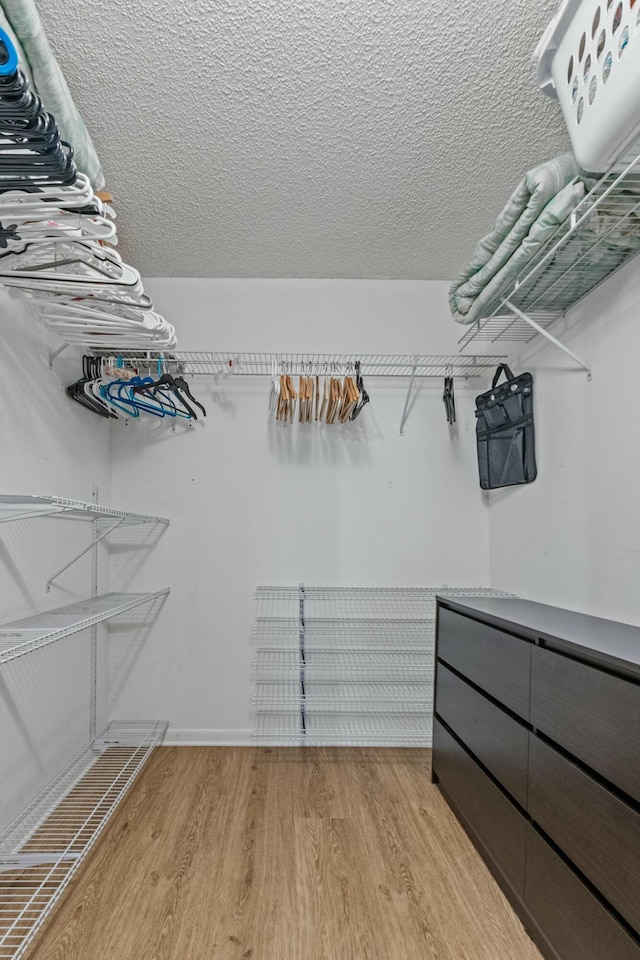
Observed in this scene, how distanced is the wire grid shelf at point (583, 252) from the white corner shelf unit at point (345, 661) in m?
1.45

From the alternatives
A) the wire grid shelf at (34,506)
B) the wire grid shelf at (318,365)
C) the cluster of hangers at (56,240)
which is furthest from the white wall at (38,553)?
the wire grid shelf at (318,365)

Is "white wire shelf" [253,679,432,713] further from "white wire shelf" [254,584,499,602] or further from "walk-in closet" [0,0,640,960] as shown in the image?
"white wire shelf" [254,584,499,602]

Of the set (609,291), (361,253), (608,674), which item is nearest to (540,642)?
(608,674)

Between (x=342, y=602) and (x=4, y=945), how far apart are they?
1.89 meters

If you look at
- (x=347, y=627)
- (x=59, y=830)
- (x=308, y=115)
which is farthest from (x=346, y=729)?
(x=308, y=115)

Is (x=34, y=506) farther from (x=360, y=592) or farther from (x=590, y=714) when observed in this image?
(x=360, y=592)

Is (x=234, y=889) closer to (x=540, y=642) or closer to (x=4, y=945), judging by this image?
(x=4, y=945)

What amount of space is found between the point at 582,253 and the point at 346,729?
241 cm

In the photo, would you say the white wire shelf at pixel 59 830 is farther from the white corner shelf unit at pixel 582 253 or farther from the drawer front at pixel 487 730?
the white corner shelf unit at pixel 582 253

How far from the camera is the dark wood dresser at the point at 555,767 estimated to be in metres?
1.17

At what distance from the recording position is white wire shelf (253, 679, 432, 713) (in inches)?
114

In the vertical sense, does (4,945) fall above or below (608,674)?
below

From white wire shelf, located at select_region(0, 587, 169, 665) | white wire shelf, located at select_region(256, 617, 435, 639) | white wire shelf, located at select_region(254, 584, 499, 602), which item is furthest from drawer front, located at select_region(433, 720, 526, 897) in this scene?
white wire shelf, located at select_region(0, 587, 169, 665)

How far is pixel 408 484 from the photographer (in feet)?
9.87
